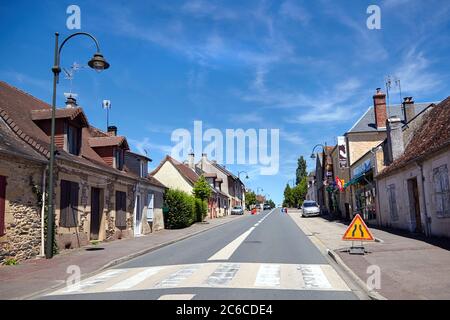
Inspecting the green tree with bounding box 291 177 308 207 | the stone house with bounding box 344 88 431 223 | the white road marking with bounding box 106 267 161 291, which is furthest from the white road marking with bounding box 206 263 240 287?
the green tree with bounding box 291 177 308 207

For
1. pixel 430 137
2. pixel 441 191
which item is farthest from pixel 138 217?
pixel 441 191

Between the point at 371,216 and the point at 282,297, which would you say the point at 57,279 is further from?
the point at 371,216

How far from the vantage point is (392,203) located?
19.6 m

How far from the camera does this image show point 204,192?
36.2m

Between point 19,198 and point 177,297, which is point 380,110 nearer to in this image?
point 19,198

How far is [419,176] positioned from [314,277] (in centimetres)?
896

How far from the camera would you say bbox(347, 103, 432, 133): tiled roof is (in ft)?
97.1

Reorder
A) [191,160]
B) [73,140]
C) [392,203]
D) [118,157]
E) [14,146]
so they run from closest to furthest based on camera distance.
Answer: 1. [14,146]
2. [73,140]
3. [392,203]
4. [118,157]
5. [191,160]

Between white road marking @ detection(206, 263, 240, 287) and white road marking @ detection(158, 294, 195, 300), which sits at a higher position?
white road marking @ detection(158, 294, 195, 300)

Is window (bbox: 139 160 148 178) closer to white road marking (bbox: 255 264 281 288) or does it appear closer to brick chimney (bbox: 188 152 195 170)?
white road marking (bbox: 255 264 281 288)

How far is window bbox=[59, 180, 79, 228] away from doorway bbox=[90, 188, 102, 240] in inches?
76.9
